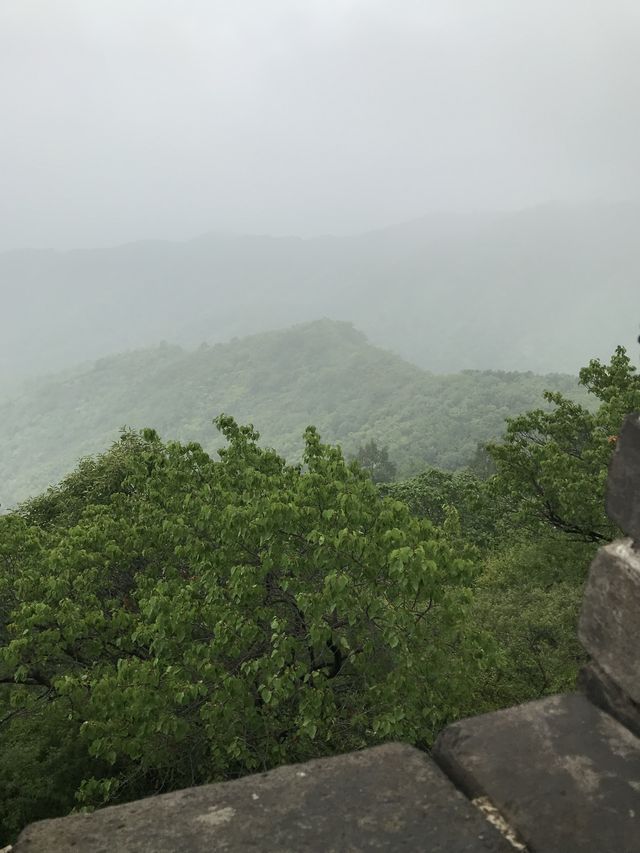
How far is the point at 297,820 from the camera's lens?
112 inches

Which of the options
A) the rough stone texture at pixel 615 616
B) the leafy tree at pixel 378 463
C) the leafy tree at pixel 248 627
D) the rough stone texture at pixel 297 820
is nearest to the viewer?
the rough stone texture at pixel 297 820

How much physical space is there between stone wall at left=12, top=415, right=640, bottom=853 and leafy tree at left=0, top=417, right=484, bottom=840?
16.2 feet

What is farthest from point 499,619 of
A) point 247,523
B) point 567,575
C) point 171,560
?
point 247,523

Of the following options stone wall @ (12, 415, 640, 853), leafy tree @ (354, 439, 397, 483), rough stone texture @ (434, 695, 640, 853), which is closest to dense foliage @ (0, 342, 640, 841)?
rough stone texture @ (434, 695, 640, 853)

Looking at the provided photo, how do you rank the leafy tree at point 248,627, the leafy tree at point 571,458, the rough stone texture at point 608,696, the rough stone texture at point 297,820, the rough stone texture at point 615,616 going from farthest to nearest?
1. the leafy tree at point 571,458
2. the leafy tree at point 248,627
3. the rough stone texture at point 608,696
4. the rough stone texture at point 615,616
5. the rough stone texture at point 297,820

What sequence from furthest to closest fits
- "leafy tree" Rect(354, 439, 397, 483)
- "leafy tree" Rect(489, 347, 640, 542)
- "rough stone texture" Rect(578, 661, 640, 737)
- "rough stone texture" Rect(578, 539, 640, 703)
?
"leafy tree" Rect(354, 439, 397, 483), "leafy tree" Rect(489, 347, 640, 542), "rough stone texture" Rect(578, 661, 640, 737), "rough stone texture" Rect(578, 539, 640, 703)

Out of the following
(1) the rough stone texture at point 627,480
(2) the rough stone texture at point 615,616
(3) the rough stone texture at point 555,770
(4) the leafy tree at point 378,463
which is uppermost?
(1) the rough stone texture at point 627,480

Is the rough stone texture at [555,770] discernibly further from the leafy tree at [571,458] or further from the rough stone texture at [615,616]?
the leafy tree at [571,458]

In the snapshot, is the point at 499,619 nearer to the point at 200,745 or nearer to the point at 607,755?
the point at 200,745

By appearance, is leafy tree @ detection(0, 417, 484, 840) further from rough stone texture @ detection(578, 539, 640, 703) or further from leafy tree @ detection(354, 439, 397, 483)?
leafy tree @ detection(354, 439, 397, 483)

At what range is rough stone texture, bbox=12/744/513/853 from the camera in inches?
106

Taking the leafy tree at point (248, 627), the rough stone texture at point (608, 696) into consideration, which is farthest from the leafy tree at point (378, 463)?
the rough stone texture at point (608, 696)

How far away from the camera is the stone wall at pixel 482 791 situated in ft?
8.95

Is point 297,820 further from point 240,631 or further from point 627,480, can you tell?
point 240,631
